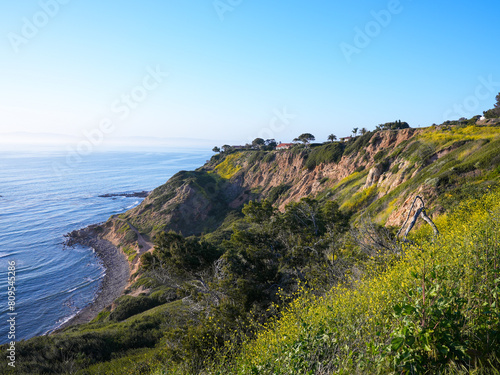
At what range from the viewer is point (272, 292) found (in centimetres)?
1523

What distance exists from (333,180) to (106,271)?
153 ft

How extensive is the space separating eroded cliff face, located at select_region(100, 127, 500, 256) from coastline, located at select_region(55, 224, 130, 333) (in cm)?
310

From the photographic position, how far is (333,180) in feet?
185

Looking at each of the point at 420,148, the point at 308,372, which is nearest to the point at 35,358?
the point at 308,372

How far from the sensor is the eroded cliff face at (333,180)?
87.0ft

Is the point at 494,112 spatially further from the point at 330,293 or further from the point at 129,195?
the point at 129,195

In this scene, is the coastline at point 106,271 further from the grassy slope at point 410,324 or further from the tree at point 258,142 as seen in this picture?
the tree at point 258,142

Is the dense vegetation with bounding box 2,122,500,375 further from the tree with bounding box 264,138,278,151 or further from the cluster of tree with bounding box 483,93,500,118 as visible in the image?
the tree with bounding box 264,138,278,151

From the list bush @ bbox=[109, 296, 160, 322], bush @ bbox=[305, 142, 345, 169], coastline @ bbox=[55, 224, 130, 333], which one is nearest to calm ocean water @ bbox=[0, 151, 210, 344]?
coastline @ bbox=[55, 224, 130, 333]

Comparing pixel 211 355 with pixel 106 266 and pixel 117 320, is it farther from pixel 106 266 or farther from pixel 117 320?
pixel 106 266

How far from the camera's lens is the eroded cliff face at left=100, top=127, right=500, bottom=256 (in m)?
26.5

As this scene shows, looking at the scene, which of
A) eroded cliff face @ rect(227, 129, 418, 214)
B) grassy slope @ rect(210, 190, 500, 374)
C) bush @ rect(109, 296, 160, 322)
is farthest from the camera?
eroded cliff face @ rect(227, 129, 418, 214)

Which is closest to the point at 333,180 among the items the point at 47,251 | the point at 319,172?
the point at 319,172

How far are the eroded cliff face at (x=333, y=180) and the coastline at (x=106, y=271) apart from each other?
10.2 feet
